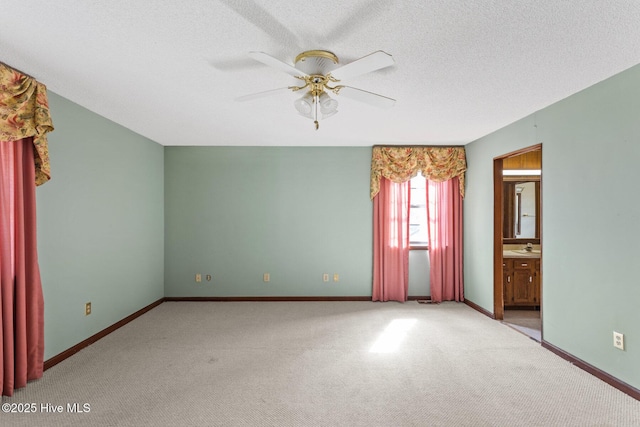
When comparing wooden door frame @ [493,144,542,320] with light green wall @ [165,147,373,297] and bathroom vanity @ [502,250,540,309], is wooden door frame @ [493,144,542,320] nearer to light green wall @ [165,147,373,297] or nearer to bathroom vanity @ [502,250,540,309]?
bathroom vanity @ [502,250,540,309]

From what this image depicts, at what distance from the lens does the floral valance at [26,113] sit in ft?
7.09

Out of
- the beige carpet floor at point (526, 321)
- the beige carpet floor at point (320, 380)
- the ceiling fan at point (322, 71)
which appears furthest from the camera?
the beige carpet floor at point (526, 321)

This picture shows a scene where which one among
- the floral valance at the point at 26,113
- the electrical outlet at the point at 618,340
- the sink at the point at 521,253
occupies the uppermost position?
the floral valance at the point at 26,113

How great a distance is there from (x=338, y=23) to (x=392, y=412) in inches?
96.1

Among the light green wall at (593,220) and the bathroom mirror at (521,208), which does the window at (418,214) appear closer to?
the bathroom mirror at (521,208)

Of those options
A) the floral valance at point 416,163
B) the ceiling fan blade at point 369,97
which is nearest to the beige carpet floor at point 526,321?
the floral valance at point 416,163

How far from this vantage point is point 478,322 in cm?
385

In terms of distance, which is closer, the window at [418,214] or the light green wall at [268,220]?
the light green wall at [268,220]

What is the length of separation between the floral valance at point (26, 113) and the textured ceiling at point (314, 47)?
0.12 meters

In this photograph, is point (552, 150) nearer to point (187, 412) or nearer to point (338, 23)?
point (338, 23)

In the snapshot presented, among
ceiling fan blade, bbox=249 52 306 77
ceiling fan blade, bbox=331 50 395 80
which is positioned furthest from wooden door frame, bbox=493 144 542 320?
ceiling fan blade, bbox=249 52 306 77

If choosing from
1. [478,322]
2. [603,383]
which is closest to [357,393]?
[603,383]

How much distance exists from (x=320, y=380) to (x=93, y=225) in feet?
9.04

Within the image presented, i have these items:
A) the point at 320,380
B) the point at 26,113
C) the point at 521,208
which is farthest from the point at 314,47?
the point at 521,208
